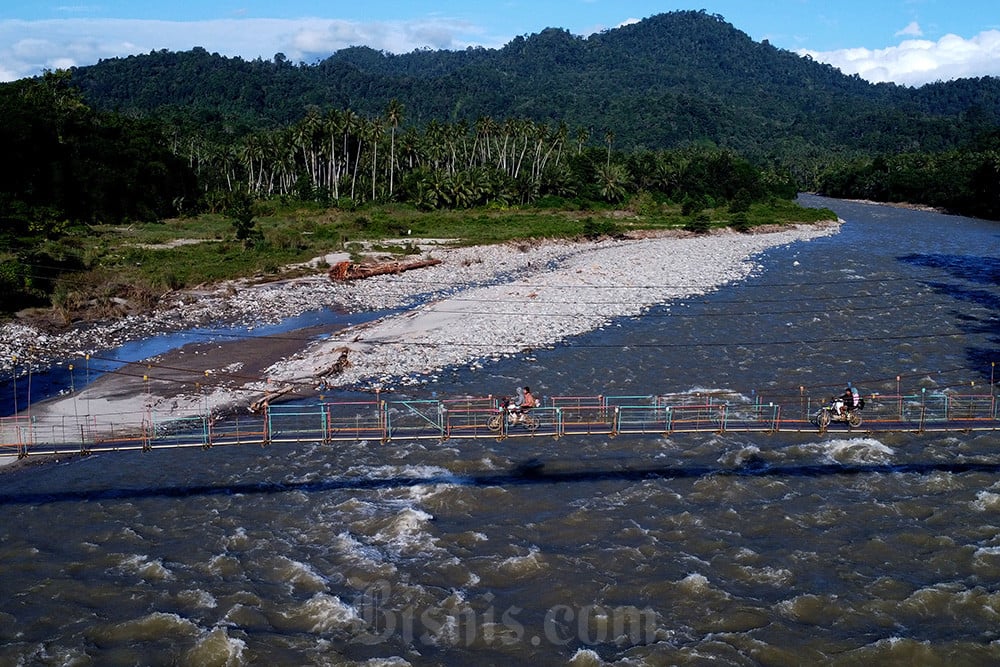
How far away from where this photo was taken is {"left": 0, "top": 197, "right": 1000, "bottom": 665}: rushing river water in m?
16.2

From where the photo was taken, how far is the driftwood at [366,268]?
5081 cm

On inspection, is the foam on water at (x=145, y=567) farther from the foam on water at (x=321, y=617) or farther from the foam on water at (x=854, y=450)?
the foam on water at (x=854, y=450)

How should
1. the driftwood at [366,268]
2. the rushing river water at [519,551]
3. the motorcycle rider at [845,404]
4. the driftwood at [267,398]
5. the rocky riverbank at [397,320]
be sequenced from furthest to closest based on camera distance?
the driftwood at [366,268] → the rocky riverbank at [397,320] → the driftwood at [267,398] → the motorcycle rider at [845,404] → the rushing river water at [519,551]

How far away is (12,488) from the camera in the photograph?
73.2 feet

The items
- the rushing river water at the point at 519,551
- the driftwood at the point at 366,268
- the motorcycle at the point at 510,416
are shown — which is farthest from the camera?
the driftwood at the point at 366,268

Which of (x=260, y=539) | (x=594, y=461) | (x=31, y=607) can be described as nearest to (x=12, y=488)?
(x=31, y=607)

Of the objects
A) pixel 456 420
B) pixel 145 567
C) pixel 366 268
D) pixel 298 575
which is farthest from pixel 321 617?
pixel 366 268

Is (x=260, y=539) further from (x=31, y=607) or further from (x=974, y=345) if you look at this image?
(x=974, y=345)

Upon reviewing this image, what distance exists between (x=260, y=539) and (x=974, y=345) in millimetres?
31031

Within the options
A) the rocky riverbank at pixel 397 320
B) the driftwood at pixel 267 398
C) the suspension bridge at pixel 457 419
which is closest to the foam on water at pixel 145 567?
the suspension bridge at pixel 457 419

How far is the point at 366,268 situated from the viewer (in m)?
51.8

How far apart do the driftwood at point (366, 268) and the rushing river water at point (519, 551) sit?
22.4 meters

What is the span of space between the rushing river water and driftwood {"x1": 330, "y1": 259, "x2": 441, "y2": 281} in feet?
73.4

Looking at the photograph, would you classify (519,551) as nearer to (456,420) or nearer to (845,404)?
(456,420)
